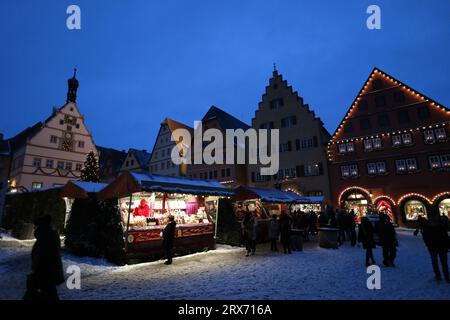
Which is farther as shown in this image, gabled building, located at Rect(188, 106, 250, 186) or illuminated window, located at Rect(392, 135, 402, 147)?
gabled building, located at Rect(188, 106, 250, 186)

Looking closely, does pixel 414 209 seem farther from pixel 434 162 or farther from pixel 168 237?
pixel 168 237

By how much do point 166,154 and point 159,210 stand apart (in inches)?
1152

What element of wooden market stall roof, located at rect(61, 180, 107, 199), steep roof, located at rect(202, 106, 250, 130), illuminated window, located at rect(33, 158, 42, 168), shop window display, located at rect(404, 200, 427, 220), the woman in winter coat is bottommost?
the woman in winter coat

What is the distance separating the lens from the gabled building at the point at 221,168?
34.4 meters

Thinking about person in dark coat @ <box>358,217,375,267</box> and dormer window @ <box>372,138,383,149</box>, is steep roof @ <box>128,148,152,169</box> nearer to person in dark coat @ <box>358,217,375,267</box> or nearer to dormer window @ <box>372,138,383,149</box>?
dormer window @ <box>372,138,383,149</box>

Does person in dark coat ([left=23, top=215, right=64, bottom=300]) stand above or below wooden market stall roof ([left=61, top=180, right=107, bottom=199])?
below

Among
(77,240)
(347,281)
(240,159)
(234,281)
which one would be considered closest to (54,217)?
(77,240)

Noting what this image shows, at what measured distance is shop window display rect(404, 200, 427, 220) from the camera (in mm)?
24266

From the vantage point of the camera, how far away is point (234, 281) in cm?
730

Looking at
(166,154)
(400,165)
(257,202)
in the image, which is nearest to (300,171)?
(400,165)

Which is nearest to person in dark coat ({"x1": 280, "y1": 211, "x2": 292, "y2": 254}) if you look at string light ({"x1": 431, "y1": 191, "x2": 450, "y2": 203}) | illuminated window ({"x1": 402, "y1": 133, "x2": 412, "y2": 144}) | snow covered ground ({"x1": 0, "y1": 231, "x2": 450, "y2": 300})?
snow covered ground ({"x1": 0, "y1": 231, "x2": 450, "y2": 300})

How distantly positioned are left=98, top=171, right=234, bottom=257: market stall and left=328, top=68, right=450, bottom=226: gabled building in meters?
18.1

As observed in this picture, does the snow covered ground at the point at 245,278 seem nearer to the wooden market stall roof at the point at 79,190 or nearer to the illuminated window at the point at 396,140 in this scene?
the wooden market stall roof at the point at 79,190
